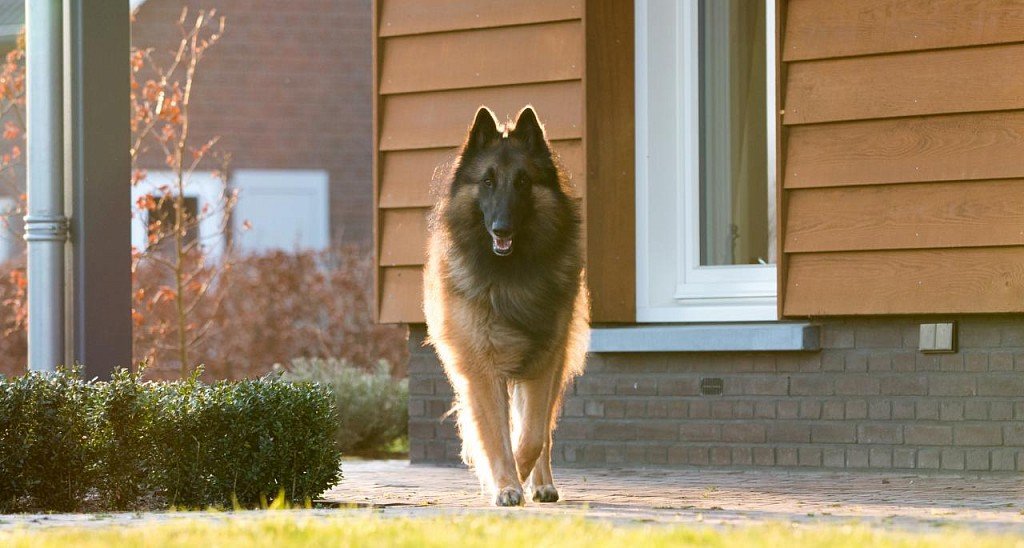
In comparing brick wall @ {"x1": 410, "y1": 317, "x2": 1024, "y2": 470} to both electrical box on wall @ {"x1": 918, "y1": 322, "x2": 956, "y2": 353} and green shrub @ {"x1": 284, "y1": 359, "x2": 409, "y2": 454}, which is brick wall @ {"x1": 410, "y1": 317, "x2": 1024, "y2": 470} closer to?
electrical box on wall @ {"x1": 918, "y1": 322, "x2": 956, "y2": 353}

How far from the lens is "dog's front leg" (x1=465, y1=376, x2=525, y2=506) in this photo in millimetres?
6051

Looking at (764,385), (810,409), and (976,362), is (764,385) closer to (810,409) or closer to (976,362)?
(810,409)

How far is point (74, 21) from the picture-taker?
6992 millimetres

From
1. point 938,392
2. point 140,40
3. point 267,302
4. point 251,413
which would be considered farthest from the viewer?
point 140,40

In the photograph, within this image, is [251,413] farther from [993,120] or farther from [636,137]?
[993,120]

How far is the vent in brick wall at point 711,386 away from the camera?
26.4ft

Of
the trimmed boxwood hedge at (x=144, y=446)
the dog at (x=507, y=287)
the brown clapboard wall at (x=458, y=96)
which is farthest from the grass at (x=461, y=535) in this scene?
the brown clapboard wall at (x=458, y=96)

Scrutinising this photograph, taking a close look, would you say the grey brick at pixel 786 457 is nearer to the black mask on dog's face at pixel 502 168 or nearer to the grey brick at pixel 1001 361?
the grey brick at pixel 1001 361

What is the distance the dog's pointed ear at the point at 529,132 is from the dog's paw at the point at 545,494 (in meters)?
1.41

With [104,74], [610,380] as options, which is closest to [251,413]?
[104,74]

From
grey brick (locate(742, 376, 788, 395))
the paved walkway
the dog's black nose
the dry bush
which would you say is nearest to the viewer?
the paved walkway

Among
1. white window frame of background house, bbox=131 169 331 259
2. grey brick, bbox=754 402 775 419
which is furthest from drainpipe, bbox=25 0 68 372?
Result: white window frame of background house, bbox=131 169 331 259

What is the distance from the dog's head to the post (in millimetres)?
1688

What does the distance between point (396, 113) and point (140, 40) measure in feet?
26.2
